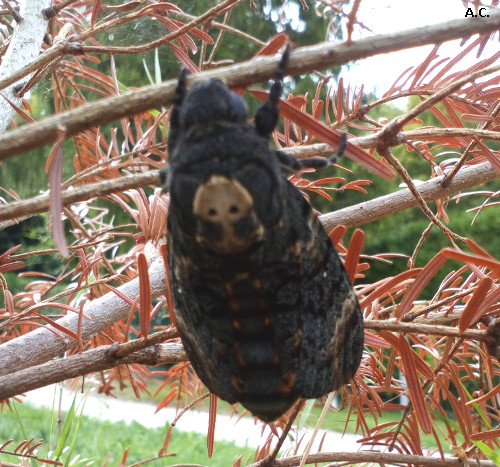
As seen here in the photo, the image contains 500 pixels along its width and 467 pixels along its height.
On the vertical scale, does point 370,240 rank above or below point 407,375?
above

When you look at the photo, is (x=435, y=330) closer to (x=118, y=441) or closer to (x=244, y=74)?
(x=244, y=74)

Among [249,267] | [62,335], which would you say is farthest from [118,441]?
[249,267]

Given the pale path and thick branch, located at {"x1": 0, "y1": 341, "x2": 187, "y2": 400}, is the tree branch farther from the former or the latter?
the pale path

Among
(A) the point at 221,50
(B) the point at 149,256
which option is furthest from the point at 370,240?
(B) the point at 149,256

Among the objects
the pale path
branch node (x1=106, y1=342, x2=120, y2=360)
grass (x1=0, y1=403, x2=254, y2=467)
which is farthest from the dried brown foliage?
the pale path

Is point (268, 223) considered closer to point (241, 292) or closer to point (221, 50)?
point (241, 292)

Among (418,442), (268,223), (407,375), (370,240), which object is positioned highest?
(370,240)
